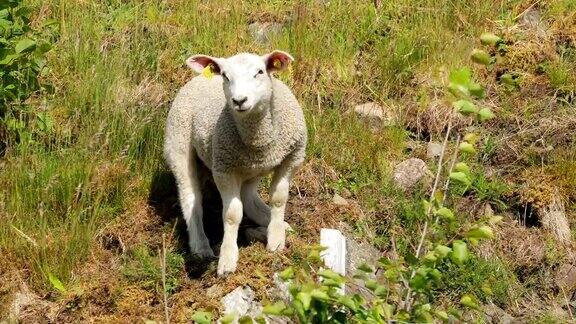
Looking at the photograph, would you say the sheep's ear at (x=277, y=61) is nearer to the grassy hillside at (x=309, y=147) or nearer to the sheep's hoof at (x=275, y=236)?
the sheep's hoof at (x=275, y=236)

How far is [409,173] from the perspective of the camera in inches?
253

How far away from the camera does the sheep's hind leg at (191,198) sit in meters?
5.53

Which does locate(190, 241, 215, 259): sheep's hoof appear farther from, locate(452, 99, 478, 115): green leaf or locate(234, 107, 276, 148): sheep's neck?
locate(452, 99, 478, 115): green leaf

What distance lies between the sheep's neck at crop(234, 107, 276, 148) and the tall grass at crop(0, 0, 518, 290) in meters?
1.21

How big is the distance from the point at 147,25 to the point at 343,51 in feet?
6.01

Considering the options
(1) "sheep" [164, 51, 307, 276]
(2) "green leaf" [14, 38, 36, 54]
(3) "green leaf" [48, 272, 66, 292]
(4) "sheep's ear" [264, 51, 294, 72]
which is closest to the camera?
(1) "sheep" [164, 51, 307, 276]

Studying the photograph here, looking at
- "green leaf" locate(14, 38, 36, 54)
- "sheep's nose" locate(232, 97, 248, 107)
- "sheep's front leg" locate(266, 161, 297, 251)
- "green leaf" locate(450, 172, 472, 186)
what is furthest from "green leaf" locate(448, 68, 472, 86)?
"green leaf" locate(14, 38, 36, 54)

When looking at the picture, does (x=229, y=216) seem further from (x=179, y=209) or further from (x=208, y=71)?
(x=179, y=209)

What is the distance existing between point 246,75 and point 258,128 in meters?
0.42

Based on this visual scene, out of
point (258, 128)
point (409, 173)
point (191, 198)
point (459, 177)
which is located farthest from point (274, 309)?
point (409, 173)

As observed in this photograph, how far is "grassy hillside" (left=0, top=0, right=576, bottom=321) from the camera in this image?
5.26 meters

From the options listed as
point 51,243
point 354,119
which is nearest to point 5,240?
point 51,243

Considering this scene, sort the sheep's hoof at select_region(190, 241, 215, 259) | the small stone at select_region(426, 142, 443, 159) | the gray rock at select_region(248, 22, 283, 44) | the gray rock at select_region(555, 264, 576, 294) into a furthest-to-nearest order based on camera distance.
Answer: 1. the gray rock at select_region(248, 22, 283, 44)
2. the small stone at select_region(426, 142, 443, 159)
3. the gray rock at select_region(555, 264, 576, 294)
4. the sheep's hoof at select_region(190, 241, 215, 259)

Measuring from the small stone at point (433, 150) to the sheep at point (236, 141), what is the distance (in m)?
1.65
